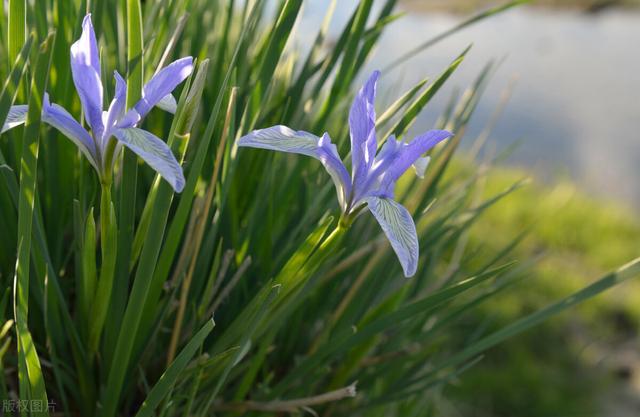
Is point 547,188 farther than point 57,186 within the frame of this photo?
Yes

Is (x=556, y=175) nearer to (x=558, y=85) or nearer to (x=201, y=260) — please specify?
(x=558, y=85)

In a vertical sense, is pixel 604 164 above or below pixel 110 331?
below

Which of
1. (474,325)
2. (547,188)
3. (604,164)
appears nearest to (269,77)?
(474,325)

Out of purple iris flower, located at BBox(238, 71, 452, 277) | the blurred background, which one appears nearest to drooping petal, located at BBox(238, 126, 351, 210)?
purple iris flower, located at BBox(238, 71, 452, 277)

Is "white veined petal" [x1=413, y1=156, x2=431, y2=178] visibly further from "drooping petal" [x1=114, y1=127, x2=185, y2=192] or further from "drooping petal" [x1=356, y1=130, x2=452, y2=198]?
"drooping petal" [x1=114, y1=127, x2=185, y2=192]

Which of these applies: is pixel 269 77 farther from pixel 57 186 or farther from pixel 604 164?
pixel 604 164

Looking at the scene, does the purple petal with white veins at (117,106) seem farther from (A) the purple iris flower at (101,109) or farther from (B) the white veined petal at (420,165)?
(B) the white veined petal at (420,165)

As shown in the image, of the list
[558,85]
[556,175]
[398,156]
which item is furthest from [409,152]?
[558,85]
